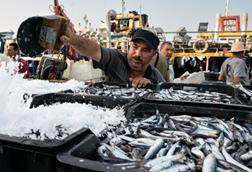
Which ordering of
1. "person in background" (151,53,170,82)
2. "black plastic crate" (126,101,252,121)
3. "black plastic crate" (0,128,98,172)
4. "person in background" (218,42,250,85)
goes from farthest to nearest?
"person in background" (218,42,250,85) < "person in background" (151,53,170,82) < "black plastic crate" (126,101,252,121) < "black plastic crate" (0,128,98,172)

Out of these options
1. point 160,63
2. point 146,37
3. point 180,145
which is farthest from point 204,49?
point 180,145

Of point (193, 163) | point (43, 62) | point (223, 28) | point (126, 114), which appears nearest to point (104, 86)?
point (126, 114)

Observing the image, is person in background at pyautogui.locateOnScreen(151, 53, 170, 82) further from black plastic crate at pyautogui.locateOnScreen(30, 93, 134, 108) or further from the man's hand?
black plastic crate at pyautogui.locateOnScreen(30, 93, 134, 108)

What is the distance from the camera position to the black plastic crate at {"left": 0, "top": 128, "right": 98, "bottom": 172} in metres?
→ 1.15

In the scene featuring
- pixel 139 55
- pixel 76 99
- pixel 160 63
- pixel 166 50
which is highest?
pixel 166 50

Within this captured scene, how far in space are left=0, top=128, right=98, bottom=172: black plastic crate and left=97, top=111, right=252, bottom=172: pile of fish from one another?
24cm

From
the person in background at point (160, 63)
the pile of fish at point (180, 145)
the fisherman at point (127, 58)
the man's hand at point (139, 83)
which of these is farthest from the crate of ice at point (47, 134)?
the person in background at point (160, 63)

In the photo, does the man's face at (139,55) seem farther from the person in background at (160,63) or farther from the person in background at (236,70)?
the person in background at (236,70)

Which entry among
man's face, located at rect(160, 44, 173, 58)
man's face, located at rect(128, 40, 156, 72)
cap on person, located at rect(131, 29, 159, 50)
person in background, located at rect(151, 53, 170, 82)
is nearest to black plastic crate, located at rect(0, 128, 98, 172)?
man's face, located at rect(128, 40, 156, 72)

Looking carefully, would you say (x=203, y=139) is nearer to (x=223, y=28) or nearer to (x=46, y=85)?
(x=46, y=85)

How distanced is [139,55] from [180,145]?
6.80 ft

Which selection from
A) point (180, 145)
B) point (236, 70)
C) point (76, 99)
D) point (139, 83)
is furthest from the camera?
point (236, 70)

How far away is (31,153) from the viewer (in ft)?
3.94

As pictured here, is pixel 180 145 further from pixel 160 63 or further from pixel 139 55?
pixel 160 63
